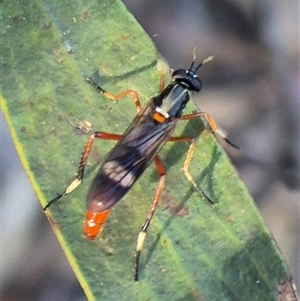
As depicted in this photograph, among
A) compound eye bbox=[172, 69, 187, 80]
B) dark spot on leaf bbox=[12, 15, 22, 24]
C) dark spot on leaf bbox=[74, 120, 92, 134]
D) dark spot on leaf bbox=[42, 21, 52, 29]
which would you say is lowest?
dark spot on leaf bbox=[74, 120, 92, 134]

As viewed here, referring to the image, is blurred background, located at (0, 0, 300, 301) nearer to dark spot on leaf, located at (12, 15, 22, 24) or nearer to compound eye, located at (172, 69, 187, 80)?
compound eye, located at (172, 69, 187, 80)

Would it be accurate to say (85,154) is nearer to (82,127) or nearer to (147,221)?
(82,127)

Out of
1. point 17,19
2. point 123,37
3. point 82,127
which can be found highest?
point 17,19

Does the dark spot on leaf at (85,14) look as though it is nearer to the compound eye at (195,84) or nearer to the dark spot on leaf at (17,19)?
the dark spot on leaf at (17,19)

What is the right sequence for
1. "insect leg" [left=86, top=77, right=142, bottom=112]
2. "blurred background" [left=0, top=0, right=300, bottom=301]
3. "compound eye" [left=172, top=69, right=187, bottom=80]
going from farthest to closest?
"blurred background" [left=0, top=0, right=300, bottom=301]
"compound eye" [left=172, top=69, right=187, bottom=80]
"insect leg" [left=86, top=77, right=142, bottom=112]

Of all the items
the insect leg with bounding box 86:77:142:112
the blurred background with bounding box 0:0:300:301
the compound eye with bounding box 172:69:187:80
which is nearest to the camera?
the insect leg with bounding box 86:77:142:112

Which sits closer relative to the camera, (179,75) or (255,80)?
(179,75)

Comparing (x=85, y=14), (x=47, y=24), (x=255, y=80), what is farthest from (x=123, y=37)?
(x=255, y=80)

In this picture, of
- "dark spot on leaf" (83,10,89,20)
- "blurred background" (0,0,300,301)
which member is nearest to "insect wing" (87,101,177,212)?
"dark spot on leaf" (83,10,89,20)
